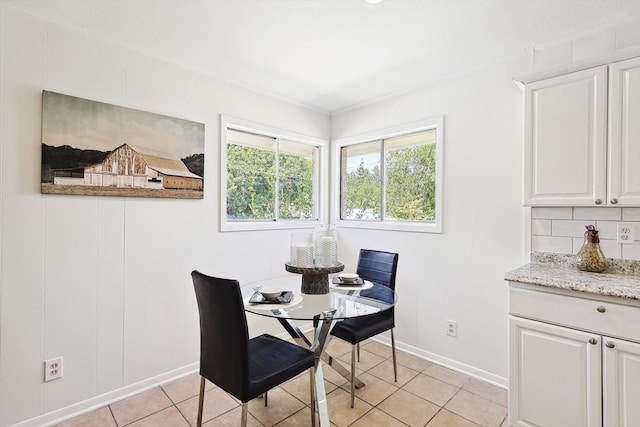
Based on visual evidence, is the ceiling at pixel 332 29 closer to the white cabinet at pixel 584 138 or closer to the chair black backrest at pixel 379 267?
the white cabinet at pixel 584 138

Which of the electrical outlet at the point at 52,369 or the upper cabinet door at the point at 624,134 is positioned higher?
the upper cabinet door at the point at 624,134

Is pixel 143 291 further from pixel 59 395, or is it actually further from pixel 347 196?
pixel 347 196

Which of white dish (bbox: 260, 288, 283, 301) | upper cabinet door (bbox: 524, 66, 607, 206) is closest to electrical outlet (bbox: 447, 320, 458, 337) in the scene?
upper cabinet door (bbox: 524, 66, 607, 206)

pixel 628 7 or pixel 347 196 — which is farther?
pixel 347 196

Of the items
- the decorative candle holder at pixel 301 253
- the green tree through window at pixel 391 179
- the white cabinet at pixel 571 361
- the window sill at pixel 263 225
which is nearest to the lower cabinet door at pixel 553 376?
the white cabinet at pixel 571 361

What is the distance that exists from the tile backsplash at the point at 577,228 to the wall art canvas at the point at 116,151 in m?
2.58

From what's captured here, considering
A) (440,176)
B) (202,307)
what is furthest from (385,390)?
(440,176)

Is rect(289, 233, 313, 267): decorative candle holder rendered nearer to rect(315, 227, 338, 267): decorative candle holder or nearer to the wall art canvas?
rect(315, 227, 338, 267): decorative candle holder

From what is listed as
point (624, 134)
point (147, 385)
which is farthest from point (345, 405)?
point (624, 134)

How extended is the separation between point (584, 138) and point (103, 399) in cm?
348

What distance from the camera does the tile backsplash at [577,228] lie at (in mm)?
1956

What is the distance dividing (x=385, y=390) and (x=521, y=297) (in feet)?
3.93

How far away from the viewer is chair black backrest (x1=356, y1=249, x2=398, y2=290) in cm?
266

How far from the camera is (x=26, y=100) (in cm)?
192
